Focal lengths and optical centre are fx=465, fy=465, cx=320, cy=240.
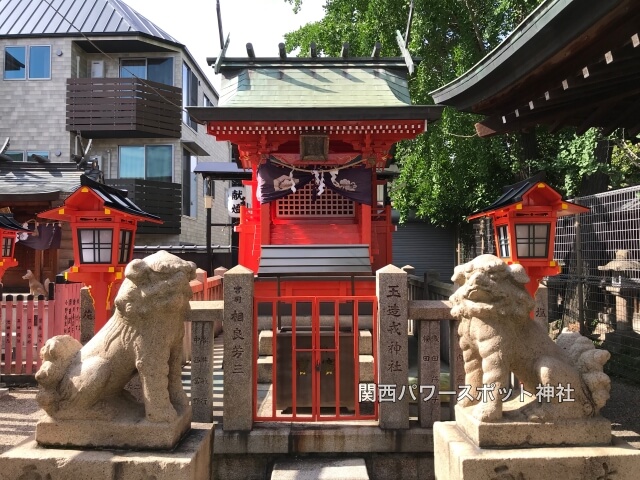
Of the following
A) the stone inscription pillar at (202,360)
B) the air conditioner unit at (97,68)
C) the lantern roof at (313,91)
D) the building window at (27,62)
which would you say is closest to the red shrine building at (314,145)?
the lantern roof at (313,91)

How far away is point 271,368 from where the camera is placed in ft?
19.3

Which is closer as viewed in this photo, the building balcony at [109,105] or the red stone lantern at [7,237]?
the red stone lantern at [7,237]

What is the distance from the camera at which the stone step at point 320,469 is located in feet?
12.6

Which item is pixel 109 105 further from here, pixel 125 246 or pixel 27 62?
pixel 125 246

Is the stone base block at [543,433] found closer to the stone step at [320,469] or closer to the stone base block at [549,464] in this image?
the stone base block at [549,464]

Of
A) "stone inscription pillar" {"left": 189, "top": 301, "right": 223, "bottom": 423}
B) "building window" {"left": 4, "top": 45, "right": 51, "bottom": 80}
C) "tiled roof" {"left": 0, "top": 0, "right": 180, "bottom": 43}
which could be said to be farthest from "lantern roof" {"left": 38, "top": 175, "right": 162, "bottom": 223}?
"building window" {"left": 4, "top": 45, "right": 51, "bottom": 80}

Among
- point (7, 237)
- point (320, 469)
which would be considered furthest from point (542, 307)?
point (7, 237)

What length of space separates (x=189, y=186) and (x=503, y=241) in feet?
53.4

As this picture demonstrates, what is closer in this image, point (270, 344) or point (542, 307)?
point (542, 307)

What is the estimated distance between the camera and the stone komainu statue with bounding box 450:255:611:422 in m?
3.14

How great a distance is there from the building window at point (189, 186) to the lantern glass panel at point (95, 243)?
46.9 ft

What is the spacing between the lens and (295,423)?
4.32 meters

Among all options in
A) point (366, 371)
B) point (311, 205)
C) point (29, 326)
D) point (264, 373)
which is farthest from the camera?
point (311, 205)

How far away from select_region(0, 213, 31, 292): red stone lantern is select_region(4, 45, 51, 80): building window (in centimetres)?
1204
